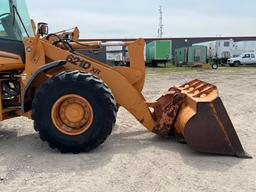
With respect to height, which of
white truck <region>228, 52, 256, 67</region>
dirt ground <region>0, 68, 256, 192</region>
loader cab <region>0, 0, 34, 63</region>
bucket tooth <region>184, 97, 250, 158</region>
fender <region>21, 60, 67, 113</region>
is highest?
loader cab <region>0, 0, 34, 63</region>

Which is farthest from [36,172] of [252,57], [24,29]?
[252,57]

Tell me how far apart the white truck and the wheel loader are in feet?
132

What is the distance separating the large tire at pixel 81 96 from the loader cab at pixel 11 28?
105 cm

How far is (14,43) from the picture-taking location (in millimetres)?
6480

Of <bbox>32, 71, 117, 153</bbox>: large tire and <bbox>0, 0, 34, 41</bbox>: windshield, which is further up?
<bbox>0, 0, 34, 41</bbox>: windshield

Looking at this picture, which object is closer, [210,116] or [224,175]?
[224,175]

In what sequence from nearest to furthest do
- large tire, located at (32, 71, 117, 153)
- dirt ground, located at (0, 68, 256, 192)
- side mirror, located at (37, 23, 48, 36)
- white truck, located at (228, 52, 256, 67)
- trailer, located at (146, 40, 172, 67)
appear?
dirt ground, located at (0, 68, 256, 192), large tire, located at (32, 71, 117, 153), side mirror, located at (37, 23, 48, 36), trailer, located at (146, 40, 172, 67), white truck, located at (228, 52, 256, 67)

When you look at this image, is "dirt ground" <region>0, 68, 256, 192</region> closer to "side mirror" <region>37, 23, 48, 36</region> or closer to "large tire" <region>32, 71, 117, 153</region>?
"large tire" <region>32, 71, 117, 153</region>

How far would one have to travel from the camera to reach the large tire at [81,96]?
18.9ft

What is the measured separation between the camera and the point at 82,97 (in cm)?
580

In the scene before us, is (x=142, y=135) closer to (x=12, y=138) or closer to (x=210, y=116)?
(x=210, y=116)

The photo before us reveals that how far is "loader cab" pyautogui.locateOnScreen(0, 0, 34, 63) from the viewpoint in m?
6.45

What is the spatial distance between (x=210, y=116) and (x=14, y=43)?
3.16 m

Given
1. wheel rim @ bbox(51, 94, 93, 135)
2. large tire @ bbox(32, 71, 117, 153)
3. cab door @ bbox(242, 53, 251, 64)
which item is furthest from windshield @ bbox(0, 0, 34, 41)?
cab door @ bbox(242, 53, 251, 64)
